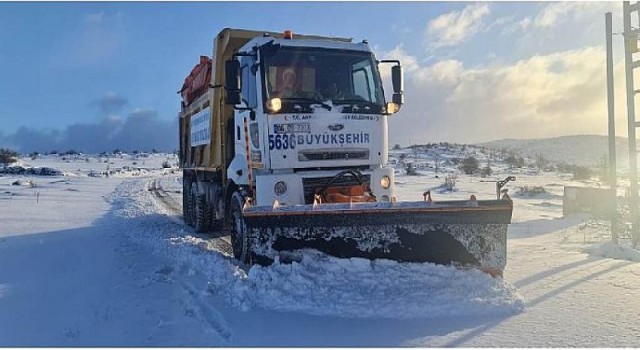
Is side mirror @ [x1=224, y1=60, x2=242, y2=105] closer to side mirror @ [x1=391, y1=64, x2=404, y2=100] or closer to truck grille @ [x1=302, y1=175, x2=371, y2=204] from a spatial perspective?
truck grille @ [x1=302, y1=175, x2=371, y2=204]

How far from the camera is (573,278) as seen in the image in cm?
594

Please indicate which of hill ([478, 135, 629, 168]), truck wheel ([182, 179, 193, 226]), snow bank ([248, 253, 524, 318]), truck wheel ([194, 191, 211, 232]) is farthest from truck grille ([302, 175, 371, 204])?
hill ([478, 135, 629, 168])

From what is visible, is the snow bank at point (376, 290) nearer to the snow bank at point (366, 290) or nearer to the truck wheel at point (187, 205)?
the snow bank at point (366, 290)

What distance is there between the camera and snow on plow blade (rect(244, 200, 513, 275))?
534 centimetres

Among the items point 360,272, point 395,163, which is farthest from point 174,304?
point 395,163

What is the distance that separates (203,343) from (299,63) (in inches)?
170

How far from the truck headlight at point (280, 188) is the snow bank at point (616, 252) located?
4780 mm

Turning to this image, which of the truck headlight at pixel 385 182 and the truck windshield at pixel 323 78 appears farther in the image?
the truck headlight at pixel 385 182

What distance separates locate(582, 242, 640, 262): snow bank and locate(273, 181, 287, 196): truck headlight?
4.78 m

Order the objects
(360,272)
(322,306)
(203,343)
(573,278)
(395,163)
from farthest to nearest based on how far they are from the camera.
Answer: (395,163) → (573,278) → (360,272) → (322,306) → (203,343)

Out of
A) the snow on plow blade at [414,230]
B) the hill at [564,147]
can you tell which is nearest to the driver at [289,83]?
the snow on plow blade at [414,230]

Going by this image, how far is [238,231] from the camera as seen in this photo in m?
7.12

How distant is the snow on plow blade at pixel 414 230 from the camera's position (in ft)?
17.5

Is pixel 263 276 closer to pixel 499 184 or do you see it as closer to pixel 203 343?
pixel 203 343
